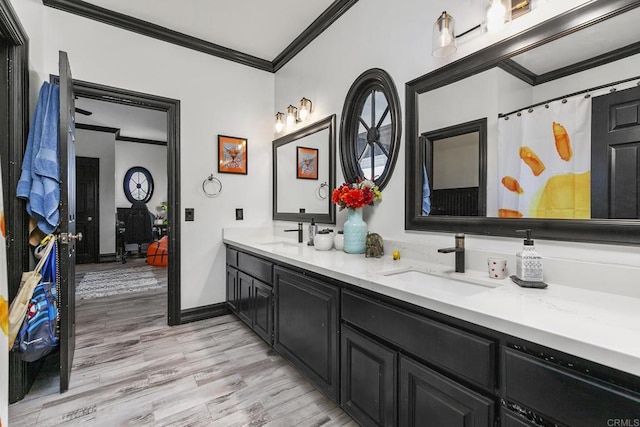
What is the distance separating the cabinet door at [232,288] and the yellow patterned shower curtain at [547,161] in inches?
90.9

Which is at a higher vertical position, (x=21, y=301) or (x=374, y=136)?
(x=374, y=136)

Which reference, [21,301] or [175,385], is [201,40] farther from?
[175,385]

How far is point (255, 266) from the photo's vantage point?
236cm

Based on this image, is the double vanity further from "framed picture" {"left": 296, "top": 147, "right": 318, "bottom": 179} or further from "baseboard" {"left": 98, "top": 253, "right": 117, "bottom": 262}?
"baseboard" {"left": 98, "top": 253, "right": 117, "bottom": 262}

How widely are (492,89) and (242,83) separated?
2.59 m

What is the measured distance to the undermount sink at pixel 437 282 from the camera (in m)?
1.18

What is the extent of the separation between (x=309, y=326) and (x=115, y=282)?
3968 millimetres

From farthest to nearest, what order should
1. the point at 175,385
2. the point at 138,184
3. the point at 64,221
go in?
the point at 138,184, the point at 175,385, the point at 64,221

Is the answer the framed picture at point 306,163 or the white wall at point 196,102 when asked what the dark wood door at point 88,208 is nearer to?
the white wall at point 196,102

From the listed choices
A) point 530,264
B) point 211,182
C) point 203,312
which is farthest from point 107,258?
point 530,264

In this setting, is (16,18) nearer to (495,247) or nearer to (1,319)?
(1,319)

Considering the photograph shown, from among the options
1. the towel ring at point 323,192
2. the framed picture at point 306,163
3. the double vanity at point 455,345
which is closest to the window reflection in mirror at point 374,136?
the towel ring at point 323,192

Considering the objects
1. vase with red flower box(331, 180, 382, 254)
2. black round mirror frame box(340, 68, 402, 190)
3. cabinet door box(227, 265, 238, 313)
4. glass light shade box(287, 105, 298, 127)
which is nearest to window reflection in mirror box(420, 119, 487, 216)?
black round mirror frame box(340, 68, 402, 190)

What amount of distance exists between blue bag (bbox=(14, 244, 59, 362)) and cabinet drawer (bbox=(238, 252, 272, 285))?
4.13ft
